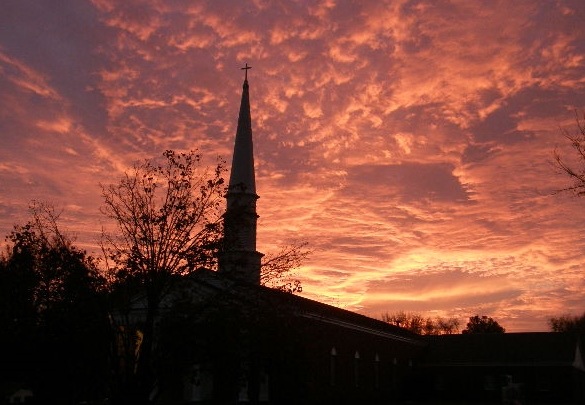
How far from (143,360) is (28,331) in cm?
355

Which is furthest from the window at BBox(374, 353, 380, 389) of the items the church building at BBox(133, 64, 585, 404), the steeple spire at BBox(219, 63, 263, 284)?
the steeple spire at BBox(219, 63, 263, 284)

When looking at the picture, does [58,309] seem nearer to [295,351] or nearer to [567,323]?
[295,351]

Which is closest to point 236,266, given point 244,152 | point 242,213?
point 242,213

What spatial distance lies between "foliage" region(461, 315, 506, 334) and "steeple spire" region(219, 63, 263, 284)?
8164cm

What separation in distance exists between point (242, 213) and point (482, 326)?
114 meters

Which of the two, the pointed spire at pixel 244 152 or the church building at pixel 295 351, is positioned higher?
the pointed spire at pixel 244 152

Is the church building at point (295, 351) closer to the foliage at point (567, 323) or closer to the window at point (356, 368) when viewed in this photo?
the window at point (356, 368)

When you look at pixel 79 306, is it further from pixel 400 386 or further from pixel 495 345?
pixel 495 345

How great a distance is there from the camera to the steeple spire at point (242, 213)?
19.4 metres

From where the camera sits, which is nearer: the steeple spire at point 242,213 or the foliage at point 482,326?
the steeple spire at point 242,213

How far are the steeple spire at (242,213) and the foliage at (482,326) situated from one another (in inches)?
3214

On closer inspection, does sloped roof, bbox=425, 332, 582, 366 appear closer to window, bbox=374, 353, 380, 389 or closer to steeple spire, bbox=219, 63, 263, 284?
window, bbox=374, 353, 380, 389

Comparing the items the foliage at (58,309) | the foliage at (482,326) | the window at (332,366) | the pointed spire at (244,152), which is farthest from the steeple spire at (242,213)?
the foliage at (482,326)

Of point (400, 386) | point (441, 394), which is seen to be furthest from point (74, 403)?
point (441, 394)
